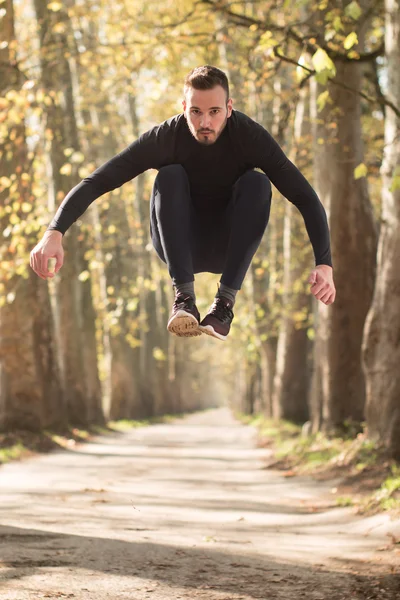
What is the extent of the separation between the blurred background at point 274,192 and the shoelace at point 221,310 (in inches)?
92.3

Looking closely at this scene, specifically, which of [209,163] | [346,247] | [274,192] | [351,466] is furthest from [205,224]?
[274,192]

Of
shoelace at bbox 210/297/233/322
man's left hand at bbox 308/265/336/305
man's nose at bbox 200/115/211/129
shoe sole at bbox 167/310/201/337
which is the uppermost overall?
man's nose at bbox 200/115/211/129

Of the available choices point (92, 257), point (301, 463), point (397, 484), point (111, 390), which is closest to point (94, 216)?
point (111, 390)

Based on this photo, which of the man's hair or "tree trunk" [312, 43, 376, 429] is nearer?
the man's hair

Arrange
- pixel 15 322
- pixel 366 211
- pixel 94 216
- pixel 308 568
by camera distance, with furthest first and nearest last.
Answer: pixel 94 216
pixel 15 322
pixel 366 211
pixel 308 568

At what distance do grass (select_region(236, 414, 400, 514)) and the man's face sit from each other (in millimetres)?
5119

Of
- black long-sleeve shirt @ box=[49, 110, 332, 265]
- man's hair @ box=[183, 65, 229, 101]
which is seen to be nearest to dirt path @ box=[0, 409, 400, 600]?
black long-sleeve shirt @ box=[49, 110, 332, 265]

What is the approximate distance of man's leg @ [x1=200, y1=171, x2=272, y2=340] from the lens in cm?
534

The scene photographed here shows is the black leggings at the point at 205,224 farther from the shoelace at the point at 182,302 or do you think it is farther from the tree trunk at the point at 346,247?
the tree trunk at the point at 346,247

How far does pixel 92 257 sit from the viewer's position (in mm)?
20781

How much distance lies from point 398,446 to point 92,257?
36.0 ft

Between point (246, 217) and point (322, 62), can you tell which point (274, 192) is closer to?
point (322, 62)

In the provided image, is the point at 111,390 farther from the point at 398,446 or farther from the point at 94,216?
the point at 398,446

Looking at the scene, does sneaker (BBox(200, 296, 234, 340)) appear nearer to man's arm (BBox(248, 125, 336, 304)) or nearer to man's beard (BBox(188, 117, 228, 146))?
man's arm (BBox(248, 125, 336, 304))
